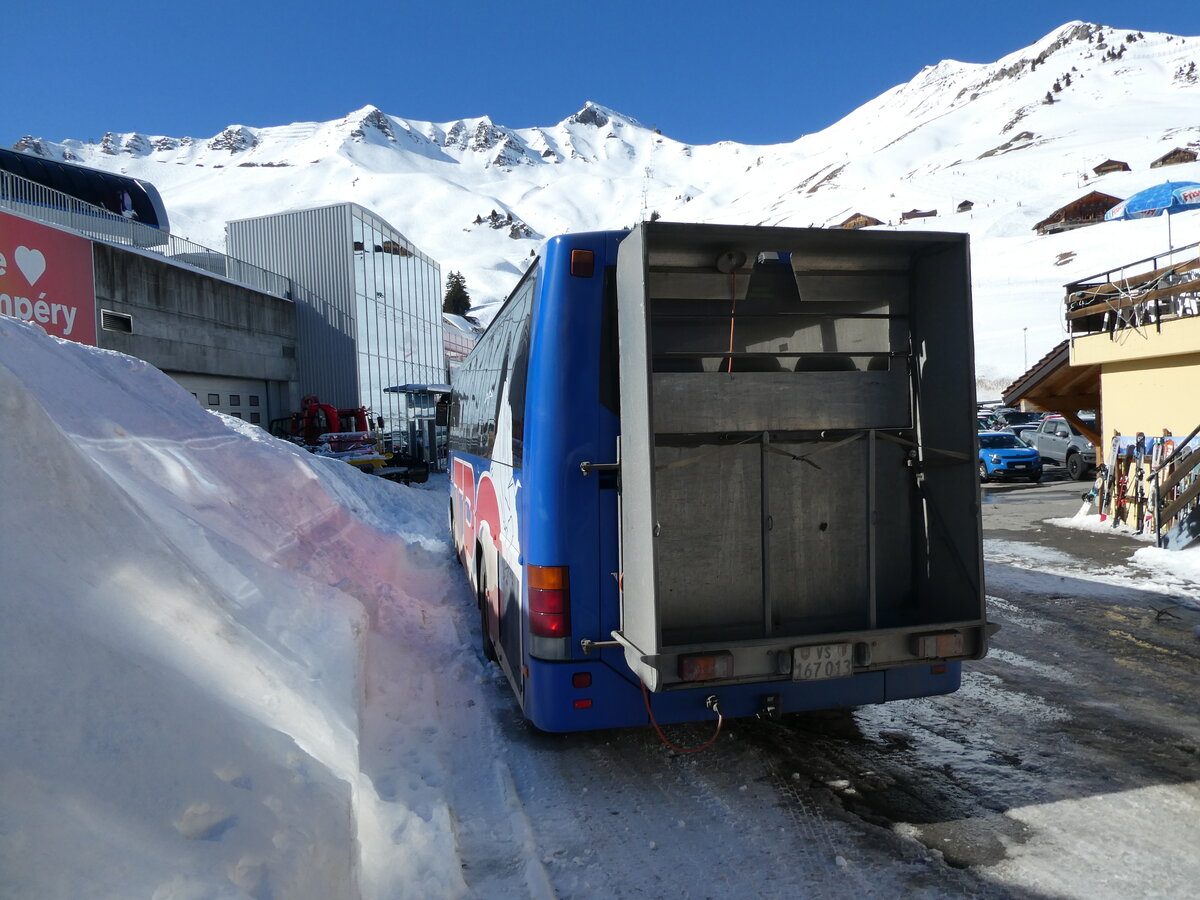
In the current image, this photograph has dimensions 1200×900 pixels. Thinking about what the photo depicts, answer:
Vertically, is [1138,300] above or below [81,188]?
below

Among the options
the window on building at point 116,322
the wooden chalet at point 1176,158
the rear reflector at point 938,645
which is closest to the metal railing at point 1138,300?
the rear reflector at point 938,645

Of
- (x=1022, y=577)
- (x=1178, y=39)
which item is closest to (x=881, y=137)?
(x=1178, y=39)

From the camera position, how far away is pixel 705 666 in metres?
3.83

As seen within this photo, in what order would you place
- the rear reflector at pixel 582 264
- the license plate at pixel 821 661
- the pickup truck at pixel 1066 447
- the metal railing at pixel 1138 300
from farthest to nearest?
the pickup truck at pixel 1066 447, the metal railing at pixel 1138 300, the rear reflector at pixel 582 264, the license plate at pixel 821 661

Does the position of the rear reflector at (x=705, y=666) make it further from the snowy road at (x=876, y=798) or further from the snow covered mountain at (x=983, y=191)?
the snow covered mountain at (x=983, y=191)

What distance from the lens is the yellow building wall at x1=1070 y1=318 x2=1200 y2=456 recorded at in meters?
12.9

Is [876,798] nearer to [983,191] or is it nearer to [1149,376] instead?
[1149,376]

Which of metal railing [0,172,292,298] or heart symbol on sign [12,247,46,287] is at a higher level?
metal railing [0,172,292,298]

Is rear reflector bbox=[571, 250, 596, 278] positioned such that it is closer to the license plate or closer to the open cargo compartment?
the open cargo compartment

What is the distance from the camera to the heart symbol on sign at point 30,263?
16.6 m

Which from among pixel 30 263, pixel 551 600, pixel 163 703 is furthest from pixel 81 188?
pixel 163 703

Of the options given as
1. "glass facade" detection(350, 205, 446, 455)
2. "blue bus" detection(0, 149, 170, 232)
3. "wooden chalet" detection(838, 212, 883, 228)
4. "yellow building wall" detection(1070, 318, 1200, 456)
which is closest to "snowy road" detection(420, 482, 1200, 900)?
"yellow building wall" detection(1070, 318, 1200, 456)

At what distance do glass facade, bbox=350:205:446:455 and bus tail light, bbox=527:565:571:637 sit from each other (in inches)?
1119

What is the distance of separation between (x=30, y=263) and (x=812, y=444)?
62.1 feet
